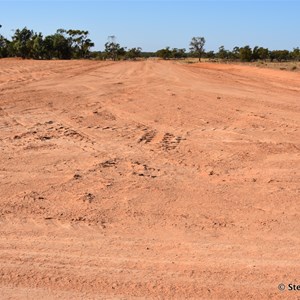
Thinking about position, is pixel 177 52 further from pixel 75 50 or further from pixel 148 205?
pixel 148 205

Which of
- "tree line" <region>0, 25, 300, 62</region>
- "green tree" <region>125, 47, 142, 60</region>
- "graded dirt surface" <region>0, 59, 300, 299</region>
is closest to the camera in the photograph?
"graded dirt surface" <region>0, 59, 300, 299</region>

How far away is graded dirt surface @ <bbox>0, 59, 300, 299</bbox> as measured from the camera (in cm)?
419

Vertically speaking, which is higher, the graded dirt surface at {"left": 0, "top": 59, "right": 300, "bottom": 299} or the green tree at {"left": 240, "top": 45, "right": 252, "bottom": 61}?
the green tree at {"left": 240, "top": 45, "right": 252, "bottom": 61}

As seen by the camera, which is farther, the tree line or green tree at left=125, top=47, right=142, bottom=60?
green tree at left=125, top=47, right=142, bottom=60

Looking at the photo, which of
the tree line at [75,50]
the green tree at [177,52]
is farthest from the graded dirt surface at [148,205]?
the green tree at [177,52]

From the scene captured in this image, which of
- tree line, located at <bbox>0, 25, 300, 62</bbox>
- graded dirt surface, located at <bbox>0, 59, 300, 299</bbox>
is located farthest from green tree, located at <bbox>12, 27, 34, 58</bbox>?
graded dirt surface, located at <bbox>0, 59, 300, 299</bbox>

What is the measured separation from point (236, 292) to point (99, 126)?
6.98m

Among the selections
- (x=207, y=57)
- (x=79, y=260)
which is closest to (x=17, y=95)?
(x=79, y=260)

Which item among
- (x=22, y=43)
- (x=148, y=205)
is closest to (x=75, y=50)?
(x=22, y=43)

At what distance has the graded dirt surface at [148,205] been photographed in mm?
4191

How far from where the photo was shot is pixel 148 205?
5848 mm

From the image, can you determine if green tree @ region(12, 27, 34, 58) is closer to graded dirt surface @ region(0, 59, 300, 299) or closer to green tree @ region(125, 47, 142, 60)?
green tree @ region(125, 47, 142, 60)

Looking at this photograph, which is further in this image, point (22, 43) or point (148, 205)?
point (22, 43)

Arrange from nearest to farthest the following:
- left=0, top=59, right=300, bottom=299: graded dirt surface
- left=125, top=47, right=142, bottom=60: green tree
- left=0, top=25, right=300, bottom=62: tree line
Answer: left=0, top=59, right=300, bottom=299: graded dirt surface < left=0, top=25, right=300, bottom=62: tree line < left=125, top=47, right=142, bottom=60: green tree
